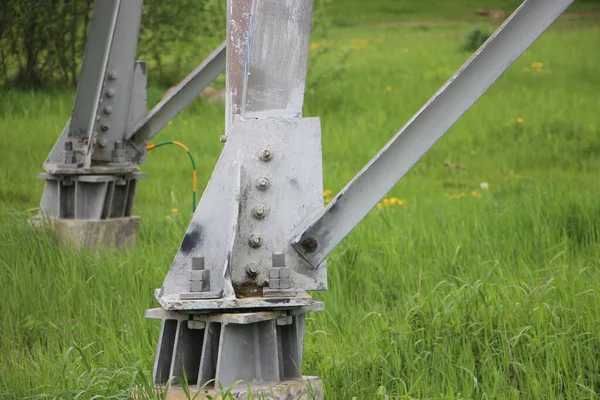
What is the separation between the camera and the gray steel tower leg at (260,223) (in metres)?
3.18

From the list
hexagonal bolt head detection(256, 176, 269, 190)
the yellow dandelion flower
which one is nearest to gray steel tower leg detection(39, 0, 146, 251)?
hexagonal bolt head detection(256, 176, 269, 190)

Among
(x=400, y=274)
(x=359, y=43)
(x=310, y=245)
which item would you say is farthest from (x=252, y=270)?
(x=359, y=43)

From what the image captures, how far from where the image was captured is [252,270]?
10.5 ft

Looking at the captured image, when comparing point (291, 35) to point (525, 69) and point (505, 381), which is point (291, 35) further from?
point (525, 69)

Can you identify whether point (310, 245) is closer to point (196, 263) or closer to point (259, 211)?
point (259, 211)

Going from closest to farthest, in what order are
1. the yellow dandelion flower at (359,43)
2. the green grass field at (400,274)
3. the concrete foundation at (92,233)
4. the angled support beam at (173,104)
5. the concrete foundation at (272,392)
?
the concrete foundation at (272,392), the green grass field at (400,274), the concrete foundation at (92,233), the angled support beam at (173,104), the yellow dandelion flower at (359,43)

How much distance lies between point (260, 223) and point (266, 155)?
22 cm

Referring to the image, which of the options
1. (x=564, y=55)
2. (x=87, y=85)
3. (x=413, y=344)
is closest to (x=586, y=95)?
A: (x=564, y=55)

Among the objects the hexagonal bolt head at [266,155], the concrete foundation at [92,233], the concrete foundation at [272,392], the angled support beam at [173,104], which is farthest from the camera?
the angled support beam at [173,104]

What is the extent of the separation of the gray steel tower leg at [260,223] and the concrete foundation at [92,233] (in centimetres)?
282

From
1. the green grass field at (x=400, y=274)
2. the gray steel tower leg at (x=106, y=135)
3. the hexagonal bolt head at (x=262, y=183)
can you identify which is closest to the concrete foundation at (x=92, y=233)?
the gray steel tower leg at (x=106, y=135)

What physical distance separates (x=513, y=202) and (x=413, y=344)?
3333mm

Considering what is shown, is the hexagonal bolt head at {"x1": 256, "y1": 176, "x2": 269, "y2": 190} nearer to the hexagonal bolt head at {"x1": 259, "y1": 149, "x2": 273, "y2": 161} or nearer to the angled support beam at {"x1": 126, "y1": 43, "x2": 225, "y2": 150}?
the hexagonal bolt head at {"x1": 259, "y1": 149, "x2": 273, "y2": 161}

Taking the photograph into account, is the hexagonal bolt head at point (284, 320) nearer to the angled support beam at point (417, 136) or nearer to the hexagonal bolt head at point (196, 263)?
the angled support beam at point (417, 136)
